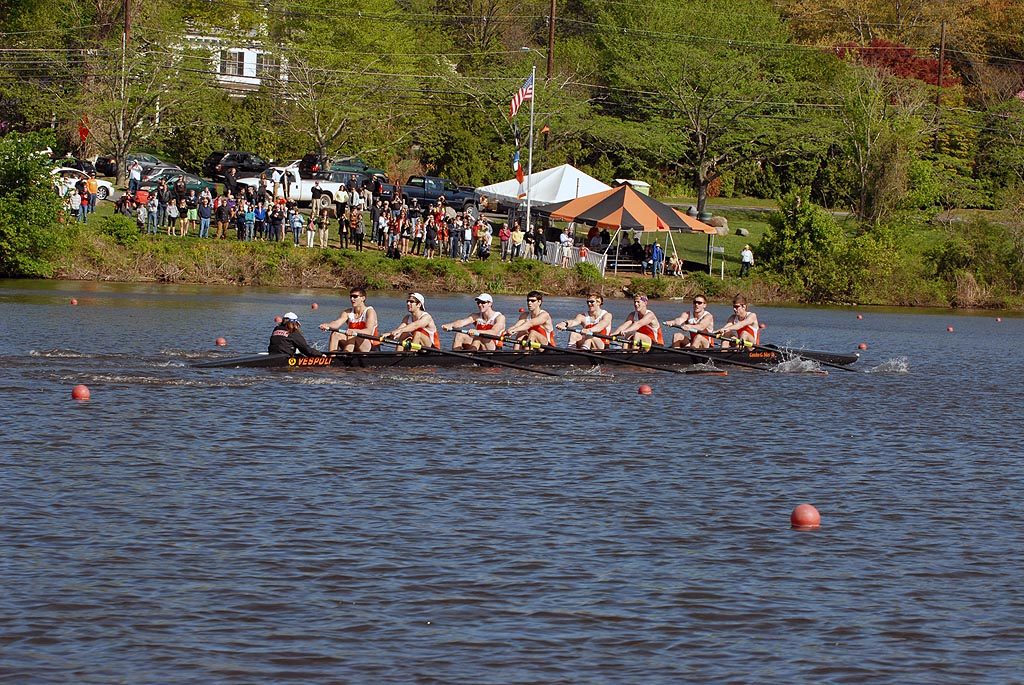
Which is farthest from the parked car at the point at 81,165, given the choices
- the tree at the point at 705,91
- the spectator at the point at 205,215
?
the tree at the point at 705,91

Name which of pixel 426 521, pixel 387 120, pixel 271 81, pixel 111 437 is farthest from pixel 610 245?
pixel 426 521

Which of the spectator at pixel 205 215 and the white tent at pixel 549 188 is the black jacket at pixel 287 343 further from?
the white tent at pixel 549 188

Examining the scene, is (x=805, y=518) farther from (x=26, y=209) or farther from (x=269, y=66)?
(x=269, y=66)

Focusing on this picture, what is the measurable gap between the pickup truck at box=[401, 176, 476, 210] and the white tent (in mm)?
2025

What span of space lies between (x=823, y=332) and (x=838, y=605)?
29710mm

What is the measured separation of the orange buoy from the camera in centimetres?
1434

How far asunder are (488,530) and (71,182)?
37.6 m

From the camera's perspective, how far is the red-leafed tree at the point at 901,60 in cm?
8100

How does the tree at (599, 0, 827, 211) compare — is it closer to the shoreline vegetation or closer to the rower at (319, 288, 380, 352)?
the shoreline vegetation

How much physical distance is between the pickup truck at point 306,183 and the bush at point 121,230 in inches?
303

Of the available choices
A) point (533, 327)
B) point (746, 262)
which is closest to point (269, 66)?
point (746, 262)

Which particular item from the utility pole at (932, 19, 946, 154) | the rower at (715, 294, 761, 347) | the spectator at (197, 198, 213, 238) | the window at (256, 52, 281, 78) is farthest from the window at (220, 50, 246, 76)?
the rower at (715, 294, 761, 347)

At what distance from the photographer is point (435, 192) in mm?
56875

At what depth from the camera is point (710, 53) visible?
7169cm
